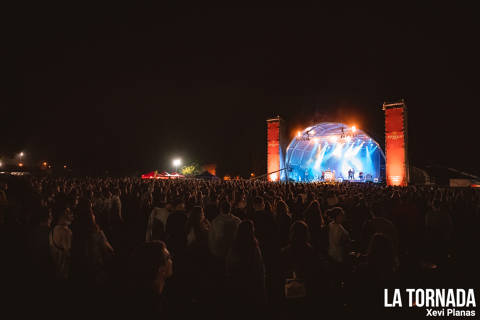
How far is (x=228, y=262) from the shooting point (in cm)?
338

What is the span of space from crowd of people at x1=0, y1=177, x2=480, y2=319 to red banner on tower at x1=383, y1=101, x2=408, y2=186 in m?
18.1

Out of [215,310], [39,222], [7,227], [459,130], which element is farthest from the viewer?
[459,130]

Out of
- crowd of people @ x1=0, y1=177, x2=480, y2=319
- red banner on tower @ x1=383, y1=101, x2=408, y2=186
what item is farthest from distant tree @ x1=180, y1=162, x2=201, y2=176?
crowd of people @ x1=0, y1=177, x2=480, y2=319

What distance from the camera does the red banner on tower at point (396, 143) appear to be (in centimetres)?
2330

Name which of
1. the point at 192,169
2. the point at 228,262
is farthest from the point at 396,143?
the point at 192,169

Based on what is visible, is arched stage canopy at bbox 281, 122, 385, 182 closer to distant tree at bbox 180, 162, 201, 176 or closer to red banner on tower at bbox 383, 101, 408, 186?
red banner on tower at bbox 383, 101, 408, 186

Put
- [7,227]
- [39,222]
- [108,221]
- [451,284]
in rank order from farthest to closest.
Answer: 1. [108,221]
2. [7,227]
3. [451,284]
4. [39,222]

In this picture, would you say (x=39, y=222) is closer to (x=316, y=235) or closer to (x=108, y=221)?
(x=316, y=235)

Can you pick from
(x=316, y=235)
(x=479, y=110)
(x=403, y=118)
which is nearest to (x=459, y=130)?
(x=479, y=110)

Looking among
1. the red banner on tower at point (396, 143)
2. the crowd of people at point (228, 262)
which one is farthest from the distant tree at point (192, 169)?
the crowd of people at point (228, 262)

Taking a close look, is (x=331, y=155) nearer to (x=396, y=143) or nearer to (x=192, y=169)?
(x=396, y=143)

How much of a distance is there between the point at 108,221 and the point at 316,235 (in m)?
6.62

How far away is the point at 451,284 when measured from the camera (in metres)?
5.18

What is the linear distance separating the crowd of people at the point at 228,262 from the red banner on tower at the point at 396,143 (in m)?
18.1
